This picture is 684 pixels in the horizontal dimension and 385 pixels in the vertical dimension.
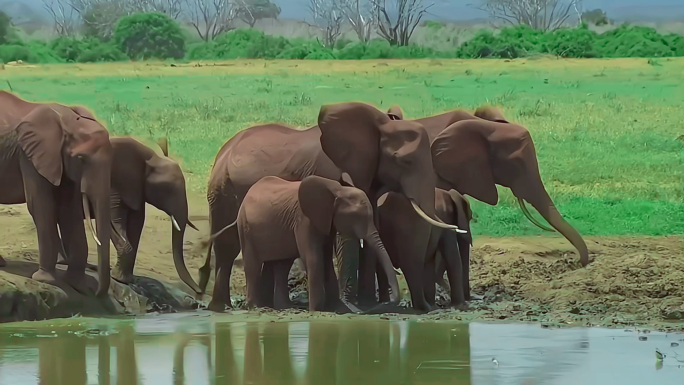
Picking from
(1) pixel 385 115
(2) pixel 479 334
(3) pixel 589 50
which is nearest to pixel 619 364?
(2) pixel 479 334

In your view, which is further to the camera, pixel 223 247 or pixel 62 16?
pixel 62 16

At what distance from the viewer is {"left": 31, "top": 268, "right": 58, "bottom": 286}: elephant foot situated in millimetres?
10802

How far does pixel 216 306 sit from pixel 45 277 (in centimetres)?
138

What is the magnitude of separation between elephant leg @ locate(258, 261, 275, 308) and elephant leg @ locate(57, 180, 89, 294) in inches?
48.8

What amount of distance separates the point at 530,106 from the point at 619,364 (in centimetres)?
1392

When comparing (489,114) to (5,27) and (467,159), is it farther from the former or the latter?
(5,27)

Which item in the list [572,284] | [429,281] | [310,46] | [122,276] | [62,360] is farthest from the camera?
[310,46]

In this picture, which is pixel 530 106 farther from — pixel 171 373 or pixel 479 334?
pixel 171 373

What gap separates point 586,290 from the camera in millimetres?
11508

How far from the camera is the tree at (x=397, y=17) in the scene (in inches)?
1025

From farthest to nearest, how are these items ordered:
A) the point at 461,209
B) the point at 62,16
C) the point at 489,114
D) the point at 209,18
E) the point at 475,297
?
the point at 62,16, the point at 209,18, the point at 489,114, the point at 475,297, the point at 461,209

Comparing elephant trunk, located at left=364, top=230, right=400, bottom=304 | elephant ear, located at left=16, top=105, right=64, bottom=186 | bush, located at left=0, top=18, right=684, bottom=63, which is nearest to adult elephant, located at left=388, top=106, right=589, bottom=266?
elephant trunk, located at left=364, top=230, right=400, bottom=304

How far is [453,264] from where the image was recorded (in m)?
11.2

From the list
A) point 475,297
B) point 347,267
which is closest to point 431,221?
point 347,267
